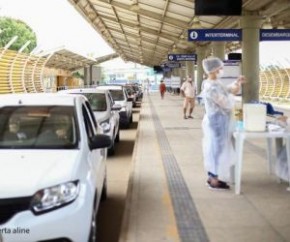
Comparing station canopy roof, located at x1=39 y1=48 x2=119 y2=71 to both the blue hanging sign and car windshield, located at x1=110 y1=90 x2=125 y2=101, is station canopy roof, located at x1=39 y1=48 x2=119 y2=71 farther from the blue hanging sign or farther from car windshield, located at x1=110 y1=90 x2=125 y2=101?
the blue hanging sign

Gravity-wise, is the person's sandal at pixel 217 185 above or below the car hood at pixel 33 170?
below

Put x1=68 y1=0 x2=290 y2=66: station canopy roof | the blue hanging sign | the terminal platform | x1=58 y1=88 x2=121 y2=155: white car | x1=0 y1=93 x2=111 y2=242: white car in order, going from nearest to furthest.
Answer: x1=0 y1=93 x2=111 y2=242: white car < the terminal platform < x1=58 y1=88 x2=121 y2=155: white car < x1=68 y1=0 x2=290 y2=66: station canopy roof < the blue hanging sign

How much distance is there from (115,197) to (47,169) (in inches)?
154

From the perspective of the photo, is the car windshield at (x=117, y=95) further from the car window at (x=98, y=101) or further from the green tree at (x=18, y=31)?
the green tree at (x=18, y=31)

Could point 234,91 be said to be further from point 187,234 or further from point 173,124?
point 173,124

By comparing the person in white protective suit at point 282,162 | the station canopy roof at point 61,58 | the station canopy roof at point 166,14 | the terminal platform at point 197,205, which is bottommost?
the terminal platform at point 197,205

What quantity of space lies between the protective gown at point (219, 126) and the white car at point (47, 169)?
188cm

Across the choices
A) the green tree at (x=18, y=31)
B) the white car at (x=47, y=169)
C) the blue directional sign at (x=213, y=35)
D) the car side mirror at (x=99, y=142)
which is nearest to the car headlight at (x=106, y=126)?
the white car at (x=47, y=169)

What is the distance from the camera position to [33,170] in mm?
5137

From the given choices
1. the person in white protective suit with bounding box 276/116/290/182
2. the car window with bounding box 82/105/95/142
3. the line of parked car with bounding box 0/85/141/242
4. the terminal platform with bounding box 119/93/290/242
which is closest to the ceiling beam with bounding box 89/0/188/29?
the terminal platform with bounding box 119/93/290/242

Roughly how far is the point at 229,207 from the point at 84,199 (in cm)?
267

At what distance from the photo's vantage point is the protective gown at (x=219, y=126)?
7.97 m

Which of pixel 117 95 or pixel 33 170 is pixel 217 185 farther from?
pixel 117 95

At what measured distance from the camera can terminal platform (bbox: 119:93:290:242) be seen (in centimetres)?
604
